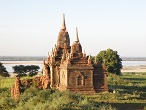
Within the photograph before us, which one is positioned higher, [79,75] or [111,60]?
[111,60]

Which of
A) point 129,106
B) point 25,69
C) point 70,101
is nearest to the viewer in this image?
point 70,101

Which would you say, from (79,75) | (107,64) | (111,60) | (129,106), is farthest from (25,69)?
(129,106)

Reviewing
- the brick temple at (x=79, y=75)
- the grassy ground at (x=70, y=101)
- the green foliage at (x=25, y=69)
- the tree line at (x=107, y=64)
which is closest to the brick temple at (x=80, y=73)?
the brick temple at (x=79, y=75)

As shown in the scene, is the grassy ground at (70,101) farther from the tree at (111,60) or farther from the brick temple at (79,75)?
the tree at (111,60)

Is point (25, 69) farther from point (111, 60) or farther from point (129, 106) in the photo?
point (129, 106)

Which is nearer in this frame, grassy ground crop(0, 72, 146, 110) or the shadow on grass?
grassy ground crop(0, 72, 146, 110)

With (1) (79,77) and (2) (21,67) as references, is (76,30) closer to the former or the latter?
(1) (79,77)

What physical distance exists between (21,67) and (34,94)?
4103cm

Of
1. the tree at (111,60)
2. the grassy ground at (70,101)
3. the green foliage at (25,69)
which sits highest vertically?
the tree at (111,60)

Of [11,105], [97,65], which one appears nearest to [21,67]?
[97,65]

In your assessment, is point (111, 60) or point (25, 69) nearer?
point (111, 60)

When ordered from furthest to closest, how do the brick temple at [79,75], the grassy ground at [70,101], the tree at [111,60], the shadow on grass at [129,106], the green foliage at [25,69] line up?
the green foliage at [25,69], the tree at [111,60], the brick temple at [79,75], the shadow on grass at [129,106], the grassy ground at [70,101]

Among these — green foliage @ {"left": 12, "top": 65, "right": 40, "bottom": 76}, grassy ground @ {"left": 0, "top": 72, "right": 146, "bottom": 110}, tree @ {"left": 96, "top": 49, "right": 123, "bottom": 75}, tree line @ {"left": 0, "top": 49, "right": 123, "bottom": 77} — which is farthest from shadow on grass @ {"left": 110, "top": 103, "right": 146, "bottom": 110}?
green foliage @ {"left": 12, "top": 65, "right": 40, "bottom": 76}

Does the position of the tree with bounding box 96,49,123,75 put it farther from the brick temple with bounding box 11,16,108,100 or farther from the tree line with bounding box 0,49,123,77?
the brick temple with bounding box 11,16,108,100
